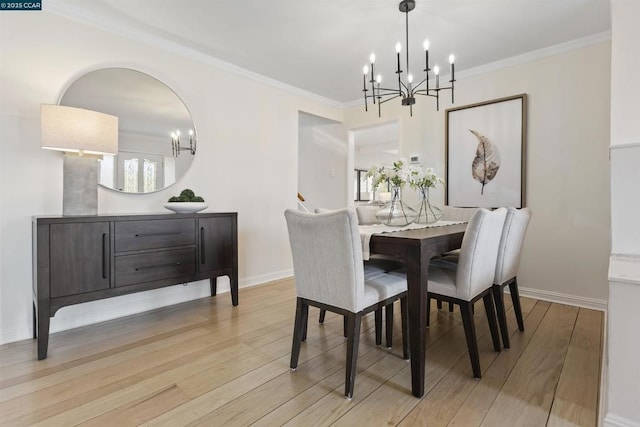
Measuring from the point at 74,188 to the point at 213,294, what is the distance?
150 cm

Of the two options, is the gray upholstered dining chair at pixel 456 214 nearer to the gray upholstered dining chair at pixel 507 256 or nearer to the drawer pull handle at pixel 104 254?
the gray upholstered dining chair at pixel 507 256

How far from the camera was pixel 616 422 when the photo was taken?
1.17 metres

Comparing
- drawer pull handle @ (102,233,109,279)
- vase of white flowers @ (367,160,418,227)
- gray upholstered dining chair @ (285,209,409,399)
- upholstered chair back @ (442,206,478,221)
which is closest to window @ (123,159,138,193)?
drawer pull handle @ (102,233,109,279)

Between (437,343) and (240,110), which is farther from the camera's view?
(240,110)

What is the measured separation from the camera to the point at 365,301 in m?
1.55

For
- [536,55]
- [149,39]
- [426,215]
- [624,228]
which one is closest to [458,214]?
[426,215]

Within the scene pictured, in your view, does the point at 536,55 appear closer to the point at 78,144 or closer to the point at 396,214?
the point at 396,214

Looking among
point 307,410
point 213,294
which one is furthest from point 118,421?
point 213,294

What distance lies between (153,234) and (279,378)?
1403 millimetres

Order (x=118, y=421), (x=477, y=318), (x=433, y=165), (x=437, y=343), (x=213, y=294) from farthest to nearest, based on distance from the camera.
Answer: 1. (x=433, y=165)
2. (x=213, y=294)
3. (x=477, y=318)
4. (x=437, y=343)
5. (x=118, y=421)

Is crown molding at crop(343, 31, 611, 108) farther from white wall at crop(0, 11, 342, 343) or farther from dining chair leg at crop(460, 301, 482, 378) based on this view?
dining chair leg at crop(460, 301, 482, 378)

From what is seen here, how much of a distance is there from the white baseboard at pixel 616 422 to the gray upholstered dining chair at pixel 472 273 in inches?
20.5

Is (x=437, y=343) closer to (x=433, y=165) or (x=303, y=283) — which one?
(x=303, y=283)

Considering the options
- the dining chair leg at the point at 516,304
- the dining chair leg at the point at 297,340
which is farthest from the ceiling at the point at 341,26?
the dining chair leg at the point at 297,340
